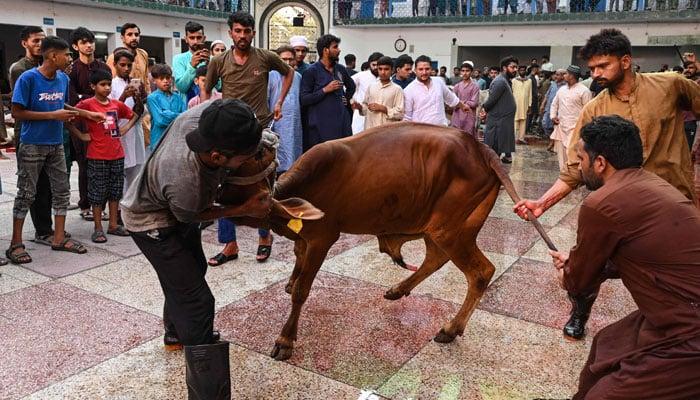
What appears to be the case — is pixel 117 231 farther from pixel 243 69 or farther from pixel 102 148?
pixel 243 69

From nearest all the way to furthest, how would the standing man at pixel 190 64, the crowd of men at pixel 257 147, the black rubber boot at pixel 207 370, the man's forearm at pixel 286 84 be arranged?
the crowd of men at pixel 257 147
the black rubber boot at pixel 207 370
the man's forearm at pixel 286 84
the standing man at pixel 190 64

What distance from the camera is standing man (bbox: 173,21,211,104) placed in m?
6.36

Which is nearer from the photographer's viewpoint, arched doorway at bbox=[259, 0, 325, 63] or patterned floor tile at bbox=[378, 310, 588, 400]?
patterned floor tile at bbox=[378, 310, 588, 400]

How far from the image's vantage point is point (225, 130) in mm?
2307

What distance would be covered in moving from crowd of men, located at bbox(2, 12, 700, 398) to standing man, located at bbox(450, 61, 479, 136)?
102 inches

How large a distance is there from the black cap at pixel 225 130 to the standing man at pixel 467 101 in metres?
7.94

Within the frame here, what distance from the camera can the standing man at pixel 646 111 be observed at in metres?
3.43

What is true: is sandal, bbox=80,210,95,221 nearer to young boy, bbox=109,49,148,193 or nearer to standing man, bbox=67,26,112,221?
standing man, bbox=67,26,112,221

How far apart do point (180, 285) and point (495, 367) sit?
6.03 feet

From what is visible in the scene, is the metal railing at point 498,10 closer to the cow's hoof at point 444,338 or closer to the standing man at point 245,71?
the standing man at point 245,71

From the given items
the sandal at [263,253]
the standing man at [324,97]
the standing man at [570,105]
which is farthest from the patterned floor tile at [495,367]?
the standing man at [570,105]

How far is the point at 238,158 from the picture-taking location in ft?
8.16

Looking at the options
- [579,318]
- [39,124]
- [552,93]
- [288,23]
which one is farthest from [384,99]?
[288,23]

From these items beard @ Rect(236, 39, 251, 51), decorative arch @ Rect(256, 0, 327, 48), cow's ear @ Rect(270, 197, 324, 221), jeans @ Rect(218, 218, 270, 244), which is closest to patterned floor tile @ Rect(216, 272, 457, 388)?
jeans @ Rect(218, 218, 270, 244)
